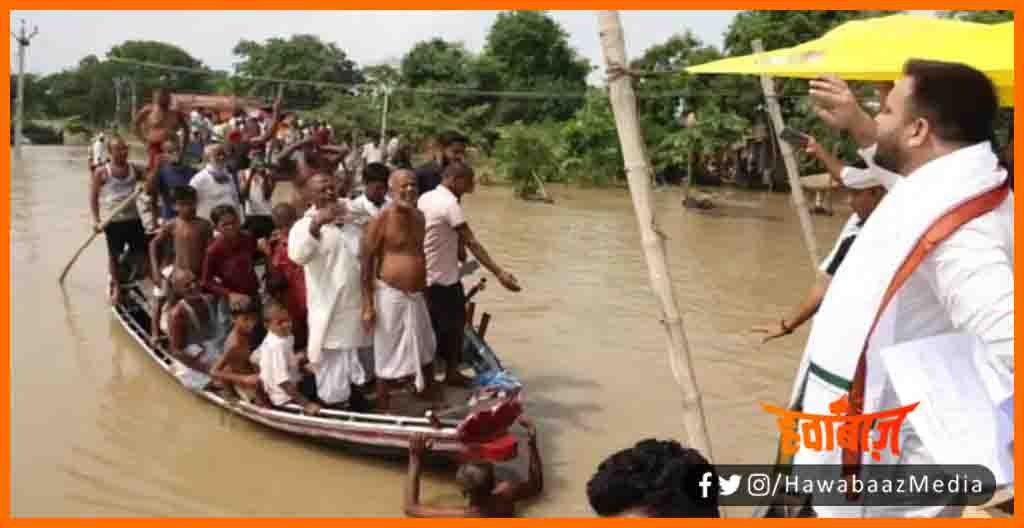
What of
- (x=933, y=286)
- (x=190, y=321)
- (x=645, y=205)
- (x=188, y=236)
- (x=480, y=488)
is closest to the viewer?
(x=933, y=286)

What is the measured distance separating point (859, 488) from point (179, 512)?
13.1ft

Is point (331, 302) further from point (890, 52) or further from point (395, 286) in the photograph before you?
point (890, 52)

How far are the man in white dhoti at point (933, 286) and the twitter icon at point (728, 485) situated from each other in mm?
227

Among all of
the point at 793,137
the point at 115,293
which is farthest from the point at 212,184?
the point at 793,137

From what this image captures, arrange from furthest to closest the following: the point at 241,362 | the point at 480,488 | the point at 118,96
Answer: the point at 118,96 < the point at 241,362 < the point at 480,488

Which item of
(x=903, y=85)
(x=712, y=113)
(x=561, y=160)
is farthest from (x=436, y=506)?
(x=561, y=160)

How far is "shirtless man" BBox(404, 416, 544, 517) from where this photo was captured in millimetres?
4629

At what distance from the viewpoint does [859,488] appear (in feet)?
7.06

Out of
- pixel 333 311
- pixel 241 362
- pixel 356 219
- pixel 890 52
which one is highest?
pixel 890 52

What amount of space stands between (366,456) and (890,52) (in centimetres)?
362

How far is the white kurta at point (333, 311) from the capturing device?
5.61 meters

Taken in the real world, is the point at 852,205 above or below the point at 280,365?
above

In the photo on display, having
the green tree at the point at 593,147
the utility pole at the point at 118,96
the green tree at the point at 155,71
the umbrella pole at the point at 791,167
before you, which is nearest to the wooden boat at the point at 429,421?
the umbrella pole at the point at 791,167

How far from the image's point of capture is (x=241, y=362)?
598cm
